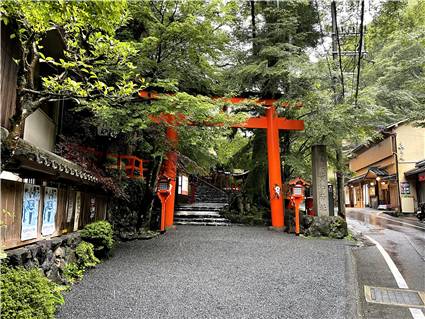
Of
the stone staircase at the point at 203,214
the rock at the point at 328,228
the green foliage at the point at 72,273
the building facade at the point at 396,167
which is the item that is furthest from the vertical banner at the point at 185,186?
the green foliage at the point at 72,273

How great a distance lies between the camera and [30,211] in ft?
16.6

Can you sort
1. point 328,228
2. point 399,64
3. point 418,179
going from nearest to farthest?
1. point 328,228
2. point 399,64
3. point 418,179

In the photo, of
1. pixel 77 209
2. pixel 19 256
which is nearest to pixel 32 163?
pixel 19 256

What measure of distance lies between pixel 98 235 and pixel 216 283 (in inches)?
124

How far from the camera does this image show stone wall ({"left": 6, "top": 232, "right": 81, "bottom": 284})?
4.45 meters

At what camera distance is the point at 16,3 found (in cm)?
321

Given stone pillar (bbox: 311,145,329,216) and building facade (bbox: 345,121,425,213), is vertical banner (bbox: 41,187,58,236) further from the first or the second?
building facade (bbox: 345,121,425,213)

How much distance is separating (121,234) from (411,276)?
327 inches

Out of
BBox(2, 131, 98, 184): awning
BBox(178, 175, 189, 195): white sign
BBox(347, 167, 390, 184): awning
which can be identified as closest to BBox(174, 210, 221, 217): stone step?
BBox(178, 175, 189, 195): white sign

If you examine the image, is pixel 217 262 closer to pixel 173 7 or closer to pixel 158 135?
pixel 158 135

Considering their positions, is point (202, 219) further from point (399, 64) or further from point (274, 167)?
point (399, 64)

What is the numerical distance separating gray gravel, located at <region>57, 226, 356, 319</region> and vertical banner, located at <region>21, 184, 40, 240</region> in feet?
3.92

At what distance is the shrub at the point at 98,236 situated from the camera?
23.6 ft

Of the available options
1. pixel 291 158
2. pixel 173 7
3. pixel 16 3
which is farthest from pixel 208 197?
pixel 16 3
